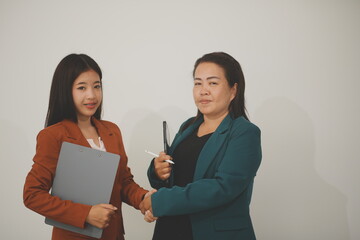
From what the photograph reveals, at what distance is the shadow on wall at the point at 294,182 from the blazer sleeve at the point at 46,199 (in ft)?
5.36

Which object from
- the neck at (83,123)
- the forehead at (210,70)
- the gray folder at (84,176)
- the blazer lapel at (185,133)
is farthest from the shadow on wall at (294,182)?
the gray folder at (84,176)

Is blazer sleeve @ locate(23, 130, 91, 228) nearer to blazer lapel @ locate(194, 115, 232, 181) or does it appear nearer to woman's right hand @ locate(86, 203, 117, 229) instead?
woman's right hand @ locate(86, 203, 117, 229)

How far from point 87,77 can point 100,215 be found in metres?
0.62

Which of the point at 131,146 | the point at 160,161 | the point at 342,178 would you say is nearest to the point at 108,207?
the point at 160,161

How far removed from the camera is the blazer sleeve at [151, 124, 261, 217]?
4.31ft

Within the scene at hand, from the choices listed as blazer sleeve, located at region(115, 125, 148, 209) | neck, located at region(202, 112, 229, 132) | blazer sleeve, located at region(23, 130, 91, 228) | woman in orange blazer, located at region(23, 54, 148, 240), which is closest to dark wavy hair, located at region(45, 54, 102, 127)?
woman in orange blazer, located at region(23, 54, 148, 240)

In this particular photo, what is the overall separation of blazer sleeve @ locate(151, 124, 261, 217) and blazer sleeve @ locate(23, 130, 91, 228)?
1.08 ft

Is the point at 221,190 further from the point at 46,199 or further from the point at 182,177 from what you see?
the point at 46,199

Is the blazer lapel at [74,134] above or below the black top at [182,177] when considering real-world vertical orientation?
above

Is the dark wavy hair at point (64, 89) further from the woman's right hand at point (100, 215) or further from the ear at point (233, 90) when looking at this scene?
the ear at point (233, 90)

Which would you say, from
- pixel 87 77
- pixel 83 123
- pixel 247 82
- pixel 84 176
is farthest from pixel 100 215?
pixel 247 82

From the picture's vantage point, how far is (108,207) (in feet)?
4.03

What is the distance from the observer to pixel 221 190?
1.31 meters

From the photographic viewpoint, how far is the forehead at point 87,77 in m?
1.39
